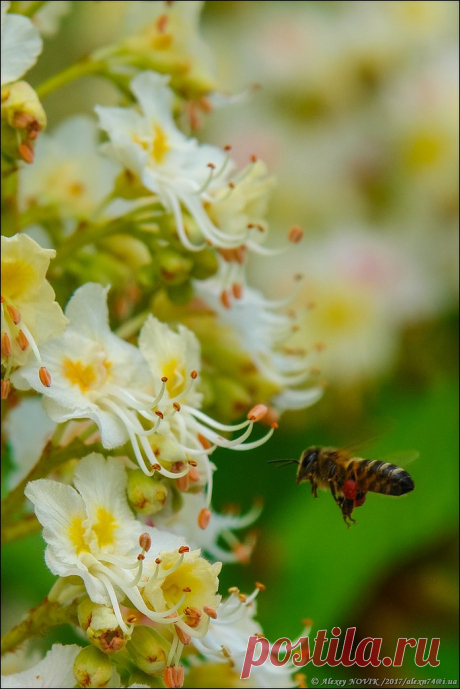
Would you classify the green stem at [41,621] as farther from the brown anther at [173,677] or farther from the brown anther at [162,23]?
the brown anther at [162,23]

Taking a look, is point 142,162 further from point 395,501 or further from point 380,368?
point 380,368

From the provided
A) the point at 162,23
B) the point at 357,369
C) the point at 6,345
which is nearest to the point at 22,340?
the point at 6,345

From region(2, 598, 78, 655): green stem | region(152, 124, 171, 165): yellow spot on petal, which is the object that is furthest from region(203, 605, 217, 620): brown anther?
region(152, 124, 171, 165): yellow spot on petal

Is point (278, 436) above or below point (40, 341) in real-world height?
below

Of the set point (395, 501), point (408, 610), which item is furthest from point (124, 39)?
point (408, 610)

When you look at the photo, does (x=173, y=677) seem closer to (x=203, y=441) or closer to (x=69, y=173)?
(x=203, y=441)

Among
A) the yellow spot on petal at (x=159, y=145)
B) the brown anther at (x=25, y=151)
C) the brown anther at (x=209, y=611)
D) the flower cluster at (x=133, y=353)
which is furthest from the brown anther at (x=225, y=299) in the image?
the brown anther at (x=209, y=611)
